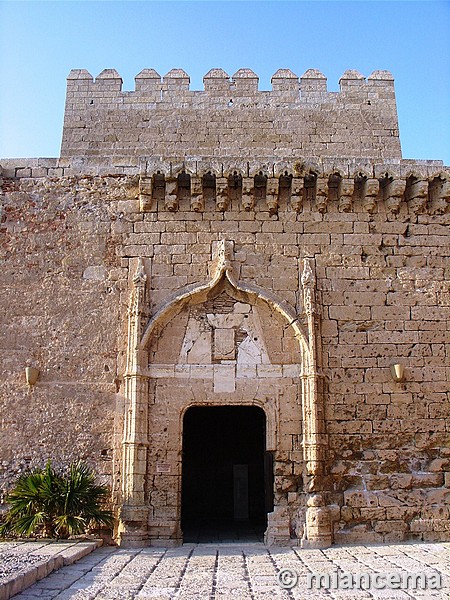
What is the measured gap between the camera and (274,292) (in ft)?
27.7

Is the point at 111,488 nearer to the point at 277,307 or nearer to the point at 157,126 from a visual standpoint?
the point at 277,307

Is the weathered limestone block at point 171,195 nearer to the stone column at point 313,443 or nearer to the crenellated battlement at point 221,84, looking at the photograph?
the stone column at point 313,443

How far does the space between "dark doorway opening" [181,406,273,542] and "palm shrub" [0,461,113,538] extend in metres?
4.46

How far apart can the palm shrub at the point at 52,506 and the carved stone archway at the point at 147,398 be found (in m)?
0.49

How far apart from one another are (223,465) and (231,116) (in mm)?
6760

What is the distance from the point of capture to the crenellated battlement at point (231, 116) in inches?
411

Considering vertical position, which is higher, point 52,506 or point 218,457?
point 218,457

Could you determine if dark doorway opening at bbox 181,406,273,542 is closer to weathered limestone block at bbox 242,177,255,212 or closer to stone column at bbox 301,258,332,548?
stone column at bbox 301,258,332,548

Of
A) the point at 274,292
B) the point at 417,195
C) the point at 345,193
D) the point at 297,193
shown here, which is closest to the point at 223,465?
the point at 274,292

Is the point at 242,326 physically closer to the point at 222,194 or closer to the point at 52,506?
the point at 222,194

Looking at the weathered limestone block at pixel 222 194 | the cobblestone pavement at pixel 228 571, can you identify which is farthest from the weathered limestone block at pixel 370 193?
the cobblestone pavement at pixel 228 571

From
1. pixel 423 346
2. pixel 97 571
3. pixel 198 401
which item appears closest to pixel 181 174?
pixel 198 401

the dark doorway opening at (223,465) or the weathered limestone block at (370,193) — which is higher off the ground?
the weathered limestone block at (370,193)

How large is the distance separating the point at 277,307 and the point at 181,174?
7.64 feet
